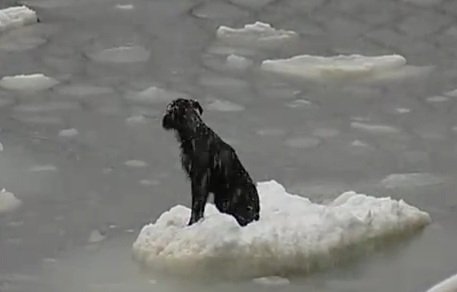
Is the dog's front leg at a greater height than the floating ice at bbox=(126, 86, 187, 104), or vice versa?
the floating ice at bbox=(126, 86, 187, 104)

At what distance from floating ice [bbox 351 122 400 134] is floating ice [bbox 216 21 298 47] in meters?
0.69

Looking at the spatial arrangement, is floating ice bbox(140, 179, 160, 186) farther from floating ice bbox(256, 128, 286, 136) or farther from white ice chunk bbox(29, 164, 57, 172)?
floating ice bbox(256, 128, 286, 136)

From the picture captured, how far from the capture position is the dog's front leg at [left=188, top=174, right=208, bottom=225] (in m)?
2.24

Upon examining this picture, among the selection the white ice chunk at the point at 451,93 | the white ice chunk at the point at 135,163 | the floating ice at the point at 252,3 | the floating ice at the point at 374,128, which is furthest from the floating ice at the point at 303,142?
the floating ice at the point at 252,3

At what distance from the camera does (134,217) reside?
8.02 ft

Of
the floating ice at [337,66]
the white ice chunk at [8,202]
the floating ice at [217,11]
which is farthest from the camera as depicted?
the floating ice at [217,11]

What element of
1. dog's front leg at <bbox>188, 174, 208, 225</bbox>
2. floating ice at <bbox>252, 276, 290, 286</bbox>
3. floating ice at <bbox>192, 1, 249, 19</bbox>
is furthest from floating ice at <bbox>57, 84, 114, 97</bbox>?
floating ice at <bbox>252, 276, 290, 286</bbox>

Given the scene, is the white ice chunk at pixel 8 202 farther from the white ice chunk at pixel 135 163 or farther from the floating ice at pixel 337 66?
the floating ice at pixel 337 66

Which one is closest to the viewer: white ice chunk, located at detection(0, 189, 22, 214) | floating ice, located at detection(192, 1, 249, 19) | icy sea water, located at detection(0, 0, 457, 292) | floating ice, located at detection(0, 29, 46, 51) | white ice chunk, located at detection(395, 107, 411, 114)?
icy sea water, located at detection(0, 0, 457, 292)

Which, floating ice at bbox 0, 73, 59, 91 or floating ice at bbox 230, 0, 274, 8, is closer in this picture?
floating ice at bbox 0, 73, 59, 91

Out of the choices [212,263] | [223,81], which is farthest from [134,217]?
[223,81]

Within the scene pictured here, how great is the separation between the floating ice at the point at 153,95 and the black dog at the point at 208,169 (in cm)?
85

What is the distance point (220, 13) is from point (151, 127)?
1064 mm

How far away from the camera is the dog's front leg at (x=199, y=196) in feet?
7.34
